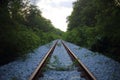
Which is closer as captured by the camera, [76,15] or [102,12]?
[102,12]

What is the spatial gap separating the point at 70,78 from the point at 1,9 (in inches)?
261

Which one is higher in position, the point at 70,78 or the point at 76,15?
the point at 76,15

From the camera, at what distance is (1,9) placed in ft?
46.6

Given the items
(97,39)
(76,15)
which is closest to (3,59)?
(97,39)

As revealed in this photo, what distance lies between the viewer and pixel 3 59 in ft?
45.4

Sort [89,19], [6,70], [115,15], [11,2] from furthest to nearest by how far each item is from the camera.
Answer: [89,19], [11,2], [115,15], [6,70]

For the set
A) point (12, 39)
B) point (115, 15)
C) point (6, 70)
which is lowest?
point (6, 70)

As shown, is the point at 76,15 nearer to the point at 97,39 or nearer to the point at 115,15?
the point at 97,39

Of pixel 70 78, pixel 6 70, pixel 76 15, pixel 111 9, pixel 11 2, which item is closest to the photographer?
pixel 70 78

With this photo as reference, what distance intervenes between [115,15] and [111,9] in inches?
37.8

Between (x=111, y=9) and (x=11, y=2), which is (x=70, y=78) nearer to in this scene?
(x=111, y=9)

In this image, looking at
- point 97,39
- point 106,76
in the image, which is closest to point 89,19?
point 97,39

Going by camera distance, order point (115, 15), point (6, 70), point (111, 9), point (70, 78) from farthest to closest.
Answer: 1. point (111, 9)
2. point (115, 15)
3. point (6, 70)
4. point (70, 78)

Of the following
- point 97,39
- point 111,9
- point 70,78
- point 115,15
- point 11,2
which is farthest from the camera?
point 97,39
